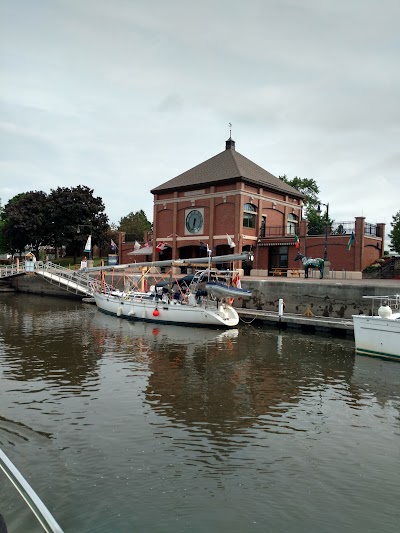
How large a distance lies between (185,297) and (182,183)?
22756 millimetres

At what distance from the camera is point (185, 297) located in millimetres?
28578

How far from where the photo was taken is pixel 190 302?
90.8 feet

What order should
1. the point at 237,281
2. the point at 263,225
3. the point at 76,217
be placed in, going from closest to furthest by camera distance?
the point at 237,281 < the point at 263,225 < the point at 76,217

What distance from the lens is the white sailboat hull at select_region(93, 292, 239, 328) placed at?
86.6 ft

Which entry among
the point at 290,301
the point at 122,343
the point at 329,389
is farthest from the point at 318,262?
the point at 329,389

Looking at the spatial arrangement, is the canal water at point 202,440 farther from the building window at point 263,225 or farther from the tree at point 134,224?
the tree at point 134,224

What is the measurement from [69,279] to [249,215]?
67.0 ft

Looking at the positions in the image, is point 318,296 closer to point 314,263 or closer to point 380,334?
point 380,334

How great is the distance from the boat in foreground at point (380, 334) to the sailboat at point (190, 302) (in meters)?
8.65

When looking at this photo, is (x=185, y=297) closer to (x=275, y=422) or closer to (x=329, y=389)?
(x=329, y=389)

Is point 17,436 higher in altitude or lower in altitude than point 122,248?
lower

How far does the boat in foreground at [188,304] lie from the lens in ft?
87.0

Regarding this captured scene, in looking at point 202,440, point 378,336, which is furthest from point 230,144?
point 202,440

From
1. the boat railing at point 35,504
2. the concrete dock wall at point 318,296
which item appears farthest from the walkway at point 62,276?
the boat railing at point 35,504
